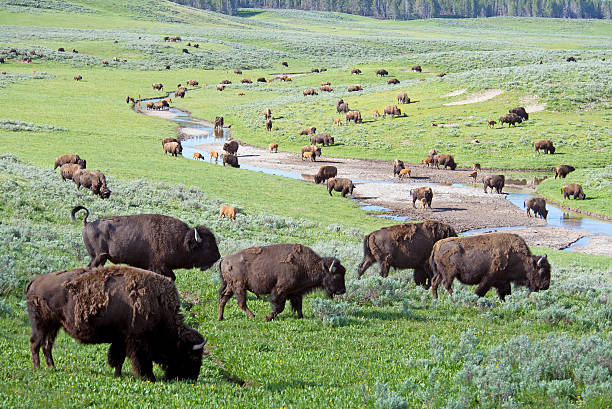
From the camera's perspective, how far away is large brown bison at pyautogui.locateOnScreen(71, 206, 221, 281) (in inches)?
523

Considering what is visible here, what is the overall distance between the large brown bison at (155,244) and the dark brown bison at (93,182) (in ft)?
43.2

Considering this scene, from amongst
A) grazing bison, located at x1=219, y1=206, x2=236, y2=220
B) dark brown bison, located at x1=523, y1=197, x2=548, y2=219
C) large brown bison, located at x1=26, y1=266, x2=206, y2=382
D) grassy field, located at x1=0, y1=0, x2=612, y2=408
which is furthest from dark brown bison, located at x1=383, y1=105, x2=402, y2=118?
large brown bison, located at x1=26, y1=266, x2=206, y2=382

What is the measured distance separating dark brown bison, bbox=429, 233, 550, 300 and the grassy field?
45 centimetres

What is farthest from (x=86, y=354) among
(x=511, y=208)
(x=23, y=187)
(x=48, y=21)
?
(x=48, y=21)

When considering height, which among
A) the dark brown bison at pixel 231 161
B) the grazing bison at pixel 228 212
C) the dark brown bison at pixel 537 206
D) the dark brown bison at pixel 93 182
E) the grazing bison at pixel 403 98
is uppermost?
the grazing bison at pixel 403 98

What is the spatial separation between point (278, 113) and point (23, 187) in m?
41.7

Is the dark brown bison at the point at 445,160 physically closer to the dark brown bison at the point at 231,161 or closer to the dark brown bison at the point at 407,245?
the dark brown bison at the point at 231,161

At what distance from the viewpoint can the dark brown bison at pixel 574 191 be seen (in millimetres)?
35125

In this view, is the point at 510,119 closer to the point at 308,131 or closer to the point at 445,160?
the point at 445,160

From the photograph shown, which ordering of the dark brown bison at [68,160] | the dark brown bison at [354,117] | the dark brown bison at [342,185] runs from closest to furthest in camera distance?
the dark brown bison at [68,160]
the dark brown bison at [342,185]
the dark brown bison at [354,117]

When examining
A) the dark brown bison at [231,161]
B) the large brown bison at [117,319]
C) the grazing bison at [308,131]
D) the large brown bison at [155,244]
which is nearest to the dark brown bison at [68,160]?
the dark brown bison at [231,161]

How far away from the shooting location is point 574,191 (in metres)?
35.1

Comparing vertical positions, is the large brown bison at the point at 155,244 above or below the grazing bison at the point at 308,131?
above

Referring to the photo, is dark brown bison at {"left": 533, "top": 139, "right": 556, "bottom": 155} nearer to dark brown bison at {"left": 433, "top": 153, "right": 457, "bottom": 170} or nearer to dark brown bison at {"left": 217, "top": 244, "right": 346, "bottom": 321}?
dark brown bison at {"left": 433, "top": 153, "right": 457, "bottom": 170}
